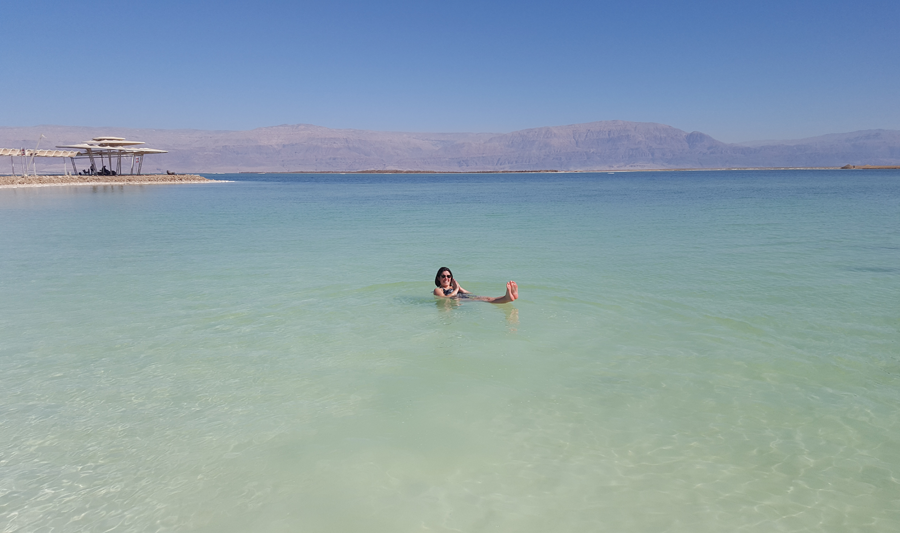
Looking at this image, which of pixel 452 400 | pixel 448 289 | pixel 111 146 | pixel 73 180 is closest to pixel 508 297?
pixel 448 289

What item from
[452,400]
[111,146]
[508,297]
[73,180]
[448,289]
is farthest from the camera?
[111,146]

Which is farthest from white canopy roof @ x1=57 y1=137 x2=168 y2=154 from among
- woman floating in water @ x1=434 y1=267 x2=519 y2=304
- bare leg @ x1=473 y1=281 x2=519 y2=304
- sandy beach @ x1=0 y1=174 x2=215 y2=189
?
bare leg @ x1=473 y1=281 x2=519 y2=304

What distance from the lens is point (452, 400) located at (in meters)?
4.93

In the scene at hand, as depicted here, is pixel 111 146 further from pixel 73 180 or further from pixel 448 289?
pixel 448 289

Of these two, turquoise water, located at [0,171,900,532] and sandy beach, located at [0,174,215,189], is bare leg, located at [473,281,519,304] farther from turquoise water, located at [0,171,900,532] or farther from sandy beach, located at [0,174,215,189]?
sandy beach, located at [0,174,215,189]

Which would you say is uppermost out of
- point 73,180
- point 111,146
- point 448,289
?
point 111,146

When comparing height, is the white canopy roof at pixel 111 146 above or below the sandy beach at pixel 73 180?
above

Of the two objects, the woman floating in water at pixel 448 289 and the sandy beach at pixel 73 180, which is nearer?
the woman floating in water at pixel 448 289

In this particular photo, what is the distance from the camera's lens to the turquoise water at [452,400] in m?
3.50

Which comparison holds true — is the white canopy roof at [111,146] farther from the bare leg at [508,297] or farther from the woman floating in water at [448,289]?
the bare leg at [508,297]

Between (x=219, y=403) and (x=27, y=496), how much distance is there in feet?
4.90

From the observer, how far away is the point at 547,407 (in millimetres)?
4762

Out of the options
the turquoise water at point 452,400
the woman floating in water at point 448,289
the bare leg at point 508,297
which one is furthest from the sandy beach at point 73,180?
the bare leg at point 508,297

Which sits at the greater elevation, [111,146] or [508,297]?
[111,146]
